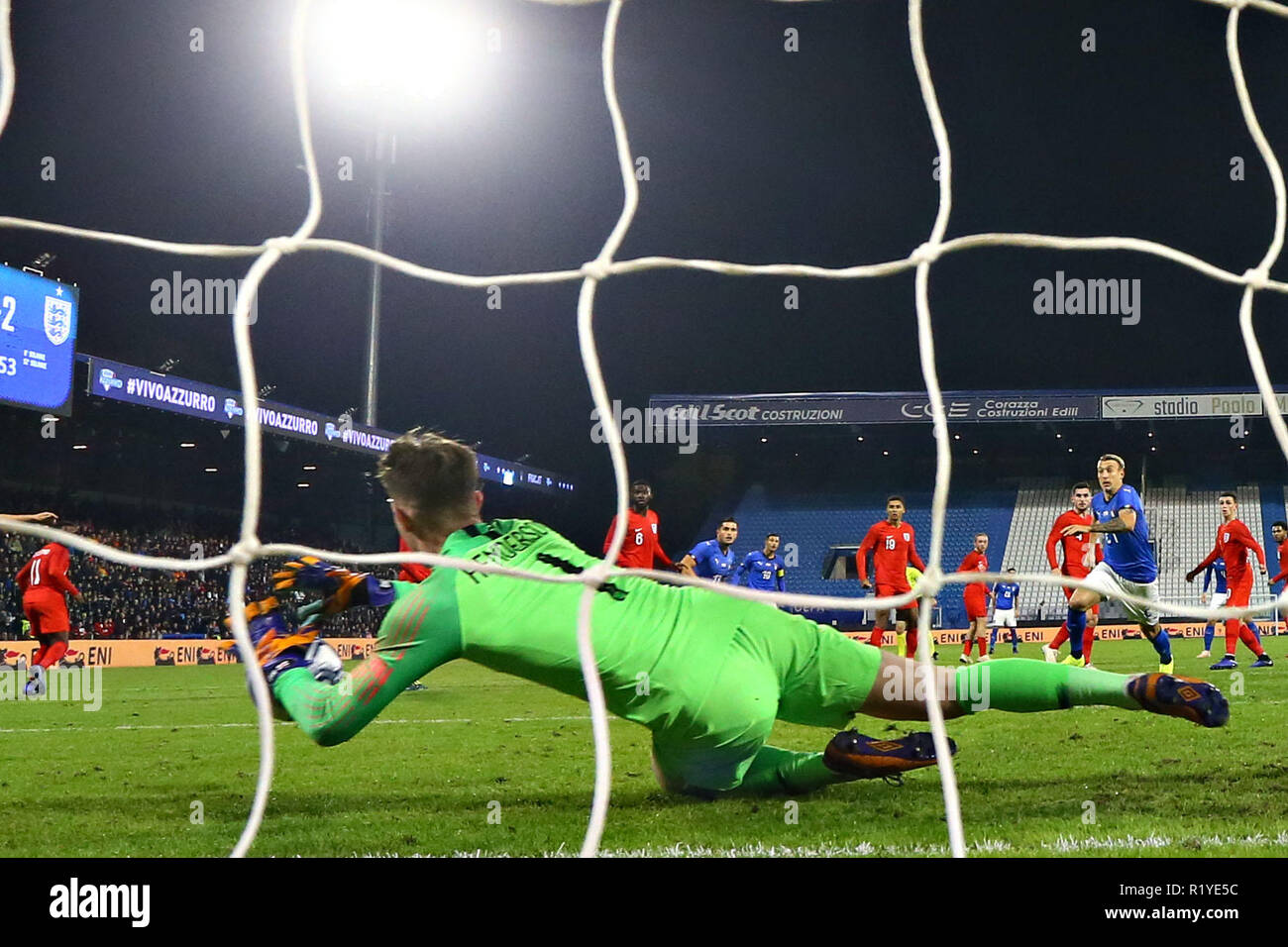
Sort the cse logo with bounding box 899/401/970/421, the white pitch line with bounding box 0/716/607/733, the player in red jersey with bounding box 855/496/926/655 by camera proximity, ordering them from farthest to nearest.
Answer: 1. the cse logo with bounding box 899/401/970/421
2. the player in red jersey with bounding box 855/496/926/655
3. the white pitch line with bounding box 0/716/607/733

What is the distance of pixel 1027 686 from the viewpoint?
3.44 meters

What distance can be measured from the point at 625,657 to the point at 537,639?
0.82 feet

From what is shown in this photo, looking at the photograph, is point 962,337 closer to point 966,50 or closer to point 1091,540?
point 966,50

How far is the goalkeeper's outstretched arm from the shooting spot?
308 centimetres

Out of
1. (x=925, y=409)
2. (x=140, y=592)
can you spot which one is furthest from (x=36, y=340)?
(x=925, y=409)

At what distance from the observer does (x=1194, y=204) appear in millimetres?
28391

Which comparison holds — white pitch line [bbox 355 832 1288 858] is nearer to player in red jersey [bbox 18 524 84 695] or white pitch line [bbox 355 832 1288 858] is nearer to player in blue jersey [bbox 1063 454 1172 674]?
player in blue jersey [bbox 1063 454 1172 674]

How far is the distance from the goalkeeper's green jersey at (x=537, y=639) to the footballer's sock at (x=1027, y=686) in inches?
18.8

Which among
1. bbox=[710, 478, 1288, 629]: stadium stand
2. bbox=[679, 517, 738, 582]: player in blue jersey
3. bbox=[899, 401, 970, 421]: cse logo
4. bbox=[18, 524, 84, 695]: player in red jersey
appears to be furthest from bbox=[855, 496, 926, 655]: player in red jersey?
bbox=[899, 401, 970, 421]: cse logo

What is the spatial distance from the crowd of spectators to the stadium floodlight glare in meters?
7.59

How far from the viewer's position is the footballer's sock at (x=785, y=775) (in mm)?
3857

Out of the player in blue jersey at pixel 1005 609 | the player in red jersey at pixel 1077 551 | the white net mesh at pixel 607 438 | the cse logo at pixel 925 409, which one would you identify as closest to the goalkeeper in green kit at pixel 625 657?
the white net mesh at pixel 607 438
